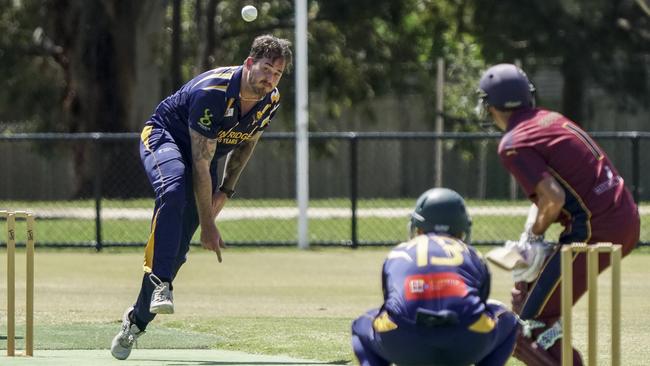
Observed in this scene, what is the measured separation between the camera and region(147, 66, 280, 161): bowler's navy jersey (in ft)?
27.9

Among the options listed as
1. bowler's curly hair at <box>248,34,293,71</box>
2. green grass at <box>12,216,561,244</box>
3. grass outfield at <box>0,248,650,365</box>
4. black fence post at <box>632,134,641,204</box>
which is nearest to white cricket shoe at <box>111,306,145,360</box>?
grass outfield at <box>0,248,650,365</box>

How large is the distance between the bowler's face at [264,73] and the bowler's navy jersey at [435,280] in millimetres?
2619

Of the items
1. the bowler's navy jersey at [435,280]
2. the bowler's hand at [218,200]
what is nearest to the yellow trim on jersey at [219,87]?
the bowler's hand at [218,200]

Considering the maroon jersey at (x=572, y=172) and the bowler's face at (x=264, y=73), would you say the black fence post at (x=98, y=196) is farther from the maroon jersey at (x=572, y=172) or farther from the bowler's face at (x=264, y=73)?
the maroon jersey at (x=572, y=172)

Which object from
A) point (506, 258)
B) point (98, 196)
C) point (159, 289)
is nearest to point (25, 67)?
point (98, 196)

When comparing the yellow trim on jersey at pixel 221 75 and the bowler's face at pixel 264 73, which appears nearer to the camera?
the bowler's face at pixel 264 73

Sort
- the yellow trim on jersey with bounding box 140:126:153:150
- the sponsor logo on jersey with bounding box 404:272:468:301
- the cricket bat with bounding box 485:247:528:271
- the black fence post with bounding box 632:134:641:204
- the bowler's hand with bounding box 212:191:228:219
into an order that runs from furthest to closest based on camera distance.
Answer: the black fence post with bounding box 632:134:641:204, the bowler's hand with bounding box 212:191:228:219, the yellow trim on jersey with bounding box 140:126:153:150, the cricket bat with bounding box 485:247:528:271, the sponsor logo on jersey with bounding box 404:272:468:301

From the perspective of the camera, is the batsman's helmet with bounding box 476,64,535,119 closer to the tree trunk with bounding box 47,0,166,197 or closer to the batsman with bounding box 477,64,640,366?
the batsman with bounding box 477,64,640,366

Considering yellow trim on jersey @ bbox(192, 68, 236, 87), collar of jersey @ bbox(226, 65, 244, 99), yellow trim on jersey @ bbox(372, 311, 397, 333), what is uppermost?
yellow trim on jersey @ bbox(192, 68, 236, 87)

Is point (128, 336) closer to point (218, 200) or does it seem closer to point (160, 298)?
point (160, 298)

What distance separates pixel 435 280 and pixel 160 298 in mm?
2598

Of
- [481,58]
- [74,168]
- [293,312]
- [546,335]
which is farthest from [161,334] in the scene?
[481,58]

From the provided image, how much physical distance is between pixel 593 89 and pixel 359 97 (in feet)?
19.1

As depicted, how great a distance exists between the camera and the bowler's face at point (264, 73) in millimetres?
8516
